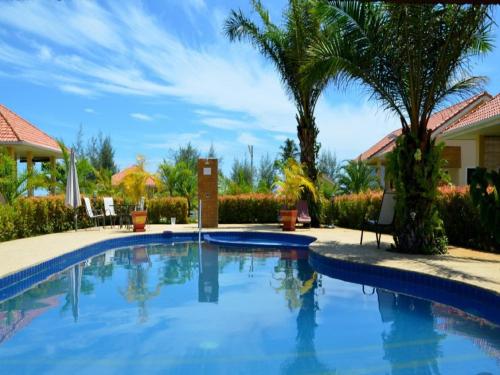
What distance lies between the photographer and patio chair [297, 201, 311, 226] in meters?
16.0

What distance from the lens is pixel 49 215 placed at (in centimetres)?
1512

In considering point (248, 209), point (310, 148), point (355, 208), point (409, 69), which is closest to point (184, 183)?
point (248, 209)

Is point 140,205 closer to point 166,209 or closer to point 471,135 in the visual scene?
point 166,209

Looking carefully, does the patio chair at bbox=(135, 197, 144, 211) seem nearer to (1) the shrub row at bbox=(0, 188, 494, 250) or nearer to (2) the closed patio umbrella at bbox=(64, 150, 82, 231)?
(1) the shrub row at bbox=(0, 188, 494, 250)

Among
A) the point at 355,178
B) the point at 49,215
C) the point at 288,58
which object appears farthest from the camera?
the point at 355,178

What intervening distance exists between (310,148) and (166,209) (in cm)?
670

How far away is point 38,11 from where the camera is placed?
12.5 metres

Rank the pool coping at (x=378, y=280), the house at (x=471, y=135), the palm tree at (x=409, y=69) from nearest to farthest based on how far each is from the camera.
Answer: the pool coping at (x=378, y=280) < the palm tree at (x=409, y=69) < the house at (x=471, y=135)

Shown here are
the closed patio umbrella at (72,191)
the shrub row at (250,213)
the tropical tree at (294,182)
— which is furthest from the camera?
the tropical tree at (294,182)

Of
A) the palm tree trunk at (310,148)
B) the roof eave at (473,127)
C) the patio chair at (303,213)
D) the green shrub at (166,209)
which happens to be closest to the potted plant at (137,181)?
the green shrub at (166,209)

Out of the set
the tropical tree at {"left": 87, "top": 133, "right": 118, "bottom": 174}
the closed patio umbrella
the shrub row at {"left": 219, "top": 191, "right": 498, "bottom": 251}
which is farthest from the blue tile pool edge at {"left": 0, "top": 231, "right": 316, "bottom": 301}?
the tropical tree at {"left": 87, "top": 133, "right": 118, "bottom": 174}

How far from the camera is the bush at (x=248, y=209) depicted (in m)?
19.6

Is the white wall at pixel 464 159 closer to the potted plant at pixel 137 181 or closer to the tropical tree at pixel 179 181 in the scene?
the tropical tree at pixel 179 181

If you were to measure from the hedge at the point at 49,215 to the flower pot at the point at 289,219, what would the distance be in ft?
18.6
